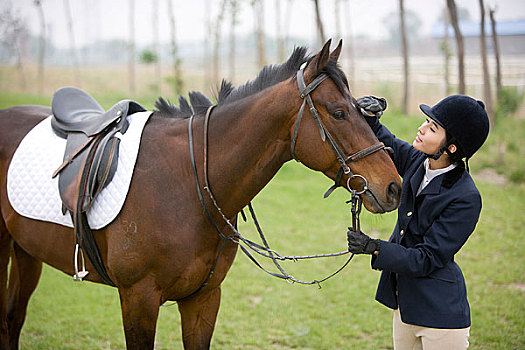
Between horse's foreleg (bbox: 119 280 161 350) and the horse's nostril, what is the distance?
118 cm

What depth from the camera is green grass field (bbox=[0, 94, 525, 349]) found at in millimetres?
3678

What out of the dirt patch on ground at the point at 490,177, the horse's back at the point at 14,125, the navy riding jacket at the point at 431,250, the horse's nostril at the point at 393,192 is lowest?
the dirt patch on ground at the point at 490,177

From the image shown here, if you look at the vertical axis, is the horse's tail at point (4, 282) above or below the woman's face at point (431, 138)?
below

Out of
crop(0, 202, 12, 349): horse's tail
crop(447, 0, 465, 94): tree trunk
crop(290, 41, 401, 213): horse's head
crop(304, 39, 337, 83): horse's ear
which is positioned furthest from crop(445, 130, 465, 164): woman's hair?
crop(447, 0, 465, 94): tree trunk

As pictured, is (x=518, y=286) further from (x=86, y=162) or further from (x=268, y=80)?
(x=86, y=162)

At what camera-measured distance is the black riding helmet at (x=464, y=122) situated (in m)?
1.80

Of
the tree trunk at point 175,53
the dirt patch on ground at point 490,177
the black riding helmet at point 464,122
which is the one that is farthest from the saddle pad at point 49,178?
the tree trunk at point 175,53

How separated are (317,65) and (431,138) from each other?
57 centimetres

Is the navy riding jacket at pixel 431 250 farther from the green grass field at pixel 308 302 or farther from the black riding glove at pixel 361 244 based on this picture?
the green grass field at pixel 308 302

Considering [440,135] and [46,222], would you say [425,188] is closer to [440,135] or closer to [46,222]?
[440,135]

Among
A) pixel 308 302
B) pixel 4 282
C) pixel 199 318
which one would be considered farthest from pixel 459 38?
pixel 4 282

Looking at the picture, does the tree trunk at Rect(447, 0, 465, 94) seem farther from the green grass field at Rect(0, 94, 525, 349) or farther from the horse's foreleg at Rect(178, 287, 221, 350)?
the horse's foreleg at Rect(178, 287, 221, 350)

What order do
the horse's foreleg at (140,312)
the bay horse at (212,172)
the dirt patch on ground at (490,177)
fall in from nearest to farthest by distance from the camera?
the bay horse at (212,172) < the horse's foreleg at (140,312) < the dirt patch on ground at (490,177)

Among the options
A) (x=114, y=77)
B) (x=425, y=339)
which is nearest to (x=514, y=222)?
(x=425, y=339)
